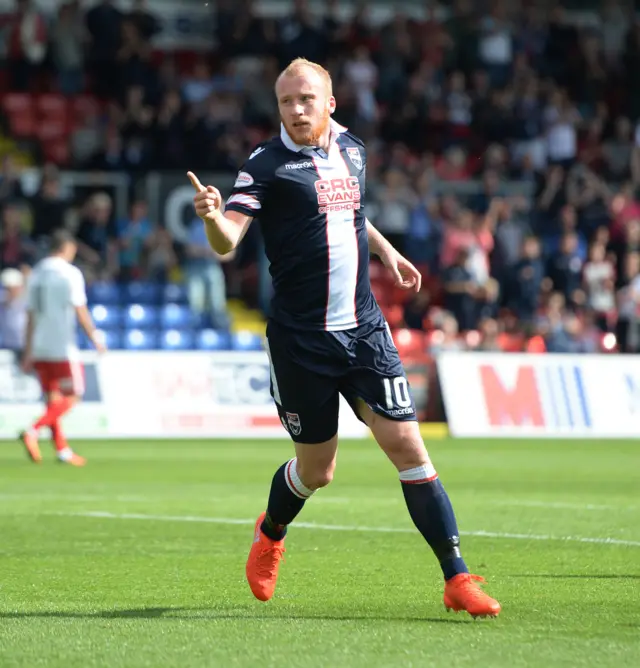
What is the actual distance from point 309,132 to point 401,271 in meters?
1.00

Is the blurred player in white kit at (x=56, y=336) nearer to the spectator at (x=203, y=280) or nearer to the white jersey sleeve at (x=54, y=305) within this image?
the white jersey sleeve at (x=54, y=305)

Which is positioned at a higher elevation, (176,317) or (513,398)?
(176,317)

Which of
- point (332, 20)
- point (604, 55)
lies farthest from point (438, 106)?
point (604, 55)

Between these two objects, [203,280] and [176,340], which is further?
[203,280]

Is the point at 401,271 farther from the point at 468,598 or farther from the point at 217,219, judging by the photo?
the point at 468,598

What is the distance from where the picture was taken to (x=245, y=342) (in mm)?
23422

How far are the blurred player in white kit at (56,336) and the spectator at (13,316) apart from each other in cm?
431

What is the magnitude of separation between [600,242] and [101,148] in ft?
28.0

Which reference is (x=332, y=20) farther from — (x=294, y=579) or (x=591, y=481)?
(x=294, y=579)

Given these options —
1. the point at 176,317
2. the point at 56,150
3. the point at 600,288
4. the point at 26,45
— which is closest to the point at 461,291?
the point at 600,288

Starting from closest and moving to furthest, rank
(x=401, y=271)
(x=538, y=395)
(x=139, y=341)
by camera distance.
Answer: (x=401, y=271) < (x=538, y=395) < (x=139, y=341)

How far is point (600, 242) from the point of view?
2483 centimetres

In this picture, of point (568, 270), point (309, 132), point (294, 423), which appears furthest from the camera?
point (568, 270)

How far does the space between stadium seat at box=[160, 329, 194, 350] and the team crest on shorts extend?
16318 mm
